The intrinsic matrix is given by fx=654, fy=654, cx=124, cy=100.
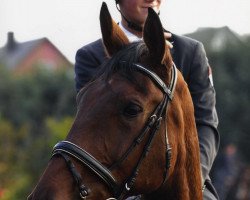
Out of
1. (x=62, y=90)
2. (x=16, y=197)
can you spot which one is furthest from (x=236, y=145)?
(x=62, y=90)

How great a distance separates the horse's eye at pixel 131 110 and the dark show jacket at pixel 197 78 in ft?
3.36

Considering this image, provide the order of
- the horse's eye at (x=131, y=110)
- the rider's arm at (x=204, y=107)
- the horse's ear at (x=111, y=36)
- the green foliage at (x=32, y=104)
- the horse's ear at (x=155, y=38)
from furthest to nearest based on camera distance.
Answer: the green foliage at (x=32, y=104), the rider's arm at (x=204, y=107), the horse's ear at (x=111, y=36), the horse's ear at (x=155, y=38), the horse's eye at (x=131, y=110)

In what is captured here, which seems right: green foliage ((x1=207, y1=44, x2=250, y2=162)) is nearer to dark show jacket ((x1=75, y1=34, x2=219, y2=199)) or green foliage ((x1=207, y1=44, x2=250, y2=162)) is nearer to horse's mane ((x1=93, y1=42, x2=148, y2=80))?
dark show jacket ((x1=75, y1=34, x2=219, y2=199))

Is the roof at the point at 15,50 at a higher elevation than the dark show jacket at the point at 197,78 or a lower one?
lower

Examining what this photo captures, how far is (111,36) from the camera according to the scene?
4391 mm

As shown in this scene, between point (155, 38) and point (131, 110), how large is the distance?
1.69 feet

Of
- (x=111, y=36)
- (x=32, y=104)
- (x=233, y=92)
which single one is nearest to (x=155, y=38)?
(x=111, y=36)

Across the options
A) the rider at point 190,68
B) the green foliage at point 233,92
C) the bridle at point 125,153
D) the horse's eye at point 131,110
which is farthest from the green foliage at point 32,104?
the horse's eye at point 131,110

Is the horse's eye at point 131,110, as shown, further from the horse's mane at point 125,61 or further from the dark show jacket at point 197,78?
the dark show jacket at point 197,78

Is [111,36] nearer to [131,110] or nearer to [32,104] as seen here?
[131,110]

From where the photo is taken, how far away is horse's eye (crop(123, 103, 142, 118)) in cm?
397

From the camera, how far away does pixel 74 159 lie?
3.81m

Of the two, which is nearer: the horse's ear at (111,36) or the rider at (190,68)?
the horse's ear at (111,36)

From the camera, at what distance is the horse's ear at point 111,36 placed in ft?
14.4
